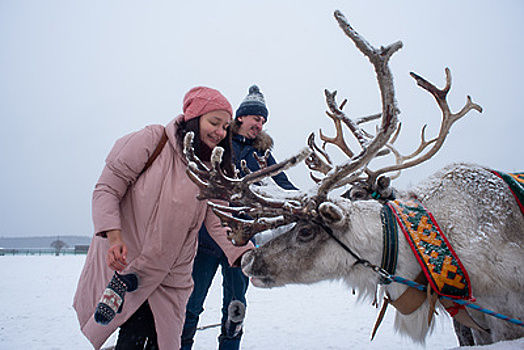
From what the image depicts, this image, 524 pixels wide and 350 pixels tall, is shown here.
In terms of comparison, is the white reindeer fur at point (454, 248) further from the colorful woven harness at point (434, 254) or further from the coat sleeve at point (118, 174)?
the coat sleeve at point (118, 174)

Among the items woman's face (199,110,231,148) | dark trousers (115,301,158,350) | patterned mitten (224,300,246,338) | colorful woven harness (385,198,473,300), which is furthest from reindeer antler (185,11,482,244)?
patterned mitten (224,300,246,338)

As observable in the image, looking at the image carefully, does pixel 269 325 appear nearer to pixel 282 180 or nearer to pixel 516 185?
pixel 282 180

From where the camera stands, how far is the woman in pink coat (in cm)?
165

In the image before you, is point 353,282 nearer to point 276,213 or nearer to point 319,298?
point 276,213

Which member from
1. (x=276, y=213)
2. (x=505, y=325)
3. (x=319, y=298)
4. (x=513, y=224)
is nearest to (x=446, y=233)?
(x=513, y=224)

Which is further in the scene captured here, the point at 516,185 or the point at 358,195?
the point at 358,195

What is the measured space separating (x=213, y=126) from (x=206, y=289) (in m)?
1.29

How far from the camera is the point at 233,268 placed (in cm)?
261

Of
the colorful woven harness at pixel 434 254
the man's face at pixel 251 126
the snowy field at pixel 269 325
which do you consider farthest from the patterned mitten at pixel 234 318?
the colorful woven harness at pixel 434 254

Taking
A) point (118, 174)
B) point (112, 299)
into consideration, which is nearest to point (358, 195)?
point (118, 174)

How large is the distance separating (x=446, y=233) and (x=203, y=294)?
168cm

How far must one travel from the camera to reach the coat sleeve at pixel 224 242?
203cm

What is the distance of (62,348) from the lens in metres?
3.87

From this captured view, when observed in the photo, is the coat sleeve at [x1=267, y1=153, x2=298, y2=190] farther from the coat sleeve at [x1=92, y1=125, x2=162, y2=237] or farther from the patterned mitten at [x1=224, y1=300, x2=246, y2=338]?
the coat sleeve at [x1=92, y1=125, x2=162, y2=237]
